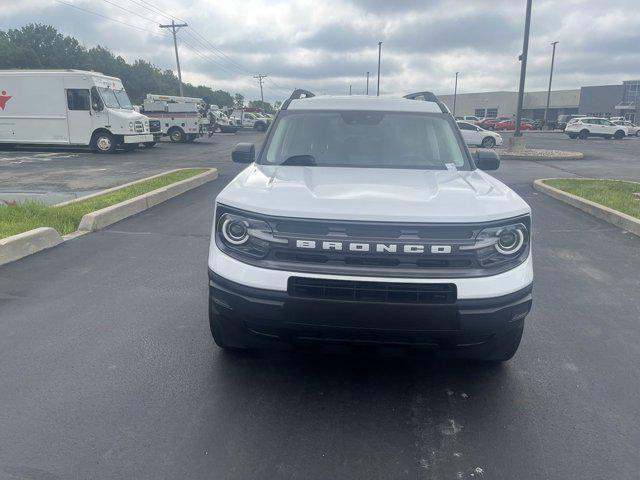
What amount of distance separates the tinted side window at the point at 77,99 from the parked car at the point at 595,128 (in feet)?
119

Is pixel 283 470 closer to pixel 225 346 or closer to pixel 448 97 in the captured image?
pixel 225 346

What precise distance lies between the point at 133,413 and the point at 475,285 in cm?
207

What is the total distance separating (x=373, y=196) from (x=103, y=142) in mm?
20543

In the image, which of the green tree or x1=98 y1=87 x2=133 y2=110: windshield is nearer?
x1=98 y1=87 x2=133 y2=110: windshield

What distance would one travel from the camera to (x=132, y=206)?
29.1 feet

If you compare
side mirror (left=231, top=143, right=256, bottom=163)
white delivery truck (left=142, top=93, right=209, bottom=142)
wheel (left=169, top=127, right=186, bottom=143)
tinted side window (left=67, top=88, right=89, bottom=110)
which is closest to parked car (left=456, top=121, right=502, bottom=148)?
white delivery truck (left=142, top=93, right=209, bottom=142)

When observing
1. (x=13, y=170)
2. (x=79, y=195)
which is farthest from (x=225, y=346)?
(x=13, y=170)

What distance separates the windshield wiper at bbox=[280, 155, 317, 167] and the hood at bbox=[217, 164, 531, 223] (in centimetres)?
30

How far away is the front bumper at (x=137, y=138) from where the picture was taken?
70.4 ft

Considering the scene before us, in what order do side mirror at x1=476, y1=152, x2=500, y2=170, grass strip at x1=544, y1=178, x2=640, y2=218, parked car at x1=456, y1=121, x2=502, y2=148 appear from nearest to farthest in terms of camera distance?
side mirror at x1=476, y1=152, x2=500, y2=170
grass strip at x1=544, y1=178, x2=640, y2=218
parked car at x1=456, y1=121, x2=502, y2=148

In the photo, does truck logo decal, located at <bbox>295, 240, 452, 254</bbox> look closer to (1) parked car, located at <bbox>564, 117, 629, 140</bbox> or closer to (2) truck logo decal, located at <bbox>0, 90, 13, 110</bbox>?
(2) truck logo decal, located at <bbox>0, 90, 13, 110</bbox>

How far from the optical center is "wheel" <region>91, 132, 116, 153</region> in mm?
21203

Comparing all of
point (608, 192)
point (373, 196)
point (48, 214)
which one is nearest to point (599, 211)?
point (608, 192)

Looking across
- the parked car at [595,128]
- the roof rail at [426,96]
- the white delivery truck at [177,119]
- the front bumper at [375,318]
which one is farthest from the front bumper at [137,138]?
the parked car at [595,128]
